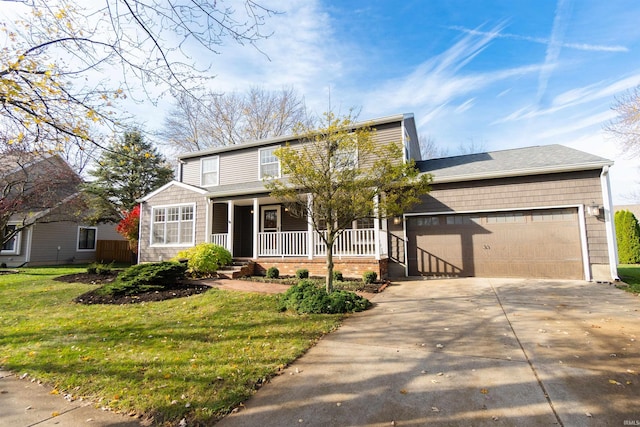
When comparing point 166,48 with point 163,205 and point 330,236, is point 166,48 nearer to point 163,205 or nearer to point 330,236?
point 330,236

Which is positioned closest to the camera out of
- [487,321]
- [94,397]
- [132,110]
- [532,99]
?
[94,397]

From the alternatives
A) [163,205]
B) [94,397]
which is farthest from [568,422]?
[163,205]

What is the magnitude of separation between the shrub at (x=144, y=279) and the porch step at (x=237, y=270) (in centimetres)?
169

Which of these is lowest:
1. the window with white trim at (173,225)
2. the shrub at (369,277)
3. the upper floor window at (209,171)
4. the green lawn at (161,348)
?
the green lawn at (161,348)

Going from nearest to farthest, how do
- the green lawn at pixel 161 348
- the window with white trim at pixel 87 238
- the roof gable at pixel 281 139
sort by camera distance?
the green lawn at pixel 161 348 → the roof gable at pixel 281 139 → the window with white trim at pixel 87 238

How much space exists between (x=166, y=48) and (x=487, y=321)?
6.28m

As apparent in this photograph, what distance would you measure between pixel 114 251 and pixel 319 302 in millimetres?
18368

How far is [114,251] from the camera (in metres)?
19.0

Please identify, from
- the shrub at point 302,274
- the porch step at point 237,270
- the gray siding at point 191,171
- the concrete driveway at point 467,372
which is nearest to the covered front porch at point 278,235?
the porch step at point 237,270

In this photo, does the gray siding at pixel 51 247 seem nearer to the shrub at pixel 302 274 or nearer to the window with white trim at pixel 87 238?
the window with white trim at pixel 87 238

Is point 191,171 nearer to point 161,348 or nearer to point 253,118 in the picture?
point 253,118

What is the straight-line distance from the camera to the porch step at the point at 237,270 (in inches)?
407

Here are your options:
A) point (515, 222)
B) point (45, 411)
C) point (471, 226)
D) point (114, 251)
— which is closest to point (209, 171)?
point (114, 251)

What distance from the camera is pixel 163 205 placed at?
540 inches
